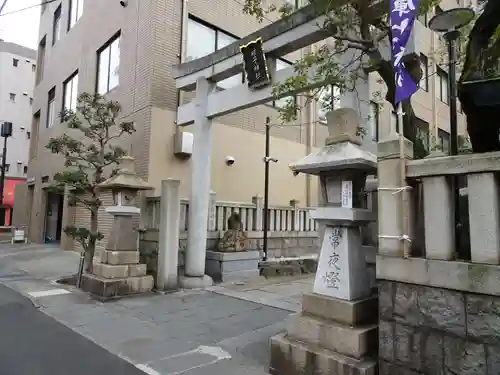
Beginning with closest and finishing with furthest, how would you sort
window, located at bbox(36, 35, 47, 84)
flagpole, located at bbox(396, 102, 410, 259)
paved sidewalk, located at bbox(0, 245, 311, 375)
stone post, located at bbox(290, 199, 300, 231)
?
flagpole, located at bbox(396, 102, 410, 259) → paved sidewalk, located at bbox(0, 245, 311, 375) → stone post, located at bbox(290, 199, 300, 231) → window, located at bbox(36, 35, 47, 84)

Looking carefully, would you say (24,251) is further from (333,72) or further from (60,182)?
(333,72)

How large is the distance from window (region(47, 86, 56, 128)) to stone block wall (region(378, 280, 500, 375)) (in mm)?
17379

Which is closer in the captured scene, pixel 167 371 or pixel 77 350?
pixel 167 371

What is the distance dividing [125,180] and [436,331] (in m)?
6.24

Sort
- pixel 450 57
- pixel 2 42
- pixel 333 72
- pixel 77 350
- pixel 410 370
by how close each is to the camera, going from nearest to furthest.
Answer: pixel 410 370 < pixel 77 350 < pixel 333 72 < pixel 450 57 < pixel 2 42

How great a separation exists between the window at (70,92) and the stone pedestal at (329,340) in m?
13.5

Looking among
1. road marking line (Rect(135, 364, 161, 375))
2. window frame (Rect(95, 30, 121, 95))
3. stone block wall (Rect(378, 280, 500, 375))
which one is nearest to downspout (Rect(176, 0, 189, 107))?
window frame (Rect(95, 30, 121, 95))

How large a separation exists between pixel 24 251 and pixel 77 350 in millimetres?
12084

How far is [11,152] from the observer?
33500mm

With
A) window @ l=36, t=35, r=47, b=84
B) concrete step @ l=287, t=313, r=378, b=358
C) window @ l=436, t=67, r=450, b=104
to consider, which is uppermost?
window @ l=36, t=35, r=47, b=84

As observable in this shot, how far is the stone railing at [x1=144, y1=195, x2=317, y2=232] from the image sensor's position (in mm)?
8664

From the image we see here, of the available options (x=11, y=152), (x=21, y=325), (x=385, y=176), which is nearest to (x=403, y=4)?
(x=385, y=176)

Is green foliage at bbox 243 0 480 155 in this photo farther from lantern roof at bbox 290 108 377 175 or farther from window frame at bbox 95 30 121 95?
window frame at bbox 95 30 121 95

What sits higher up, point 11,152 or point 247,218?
point 11,152
